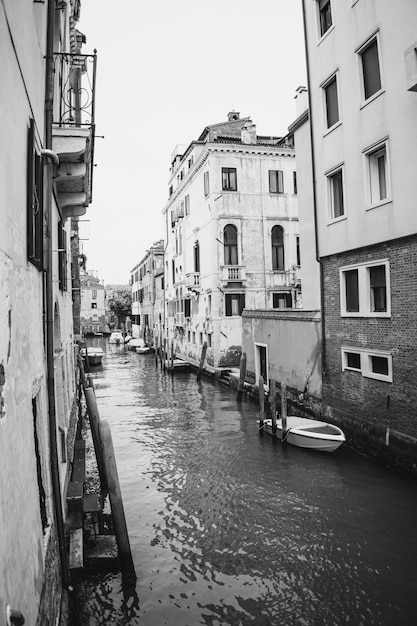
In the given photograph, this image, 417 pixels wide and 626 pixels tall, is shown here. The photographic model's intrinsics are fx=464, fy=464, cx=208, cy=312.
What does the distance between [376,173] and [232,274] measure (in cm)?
1385

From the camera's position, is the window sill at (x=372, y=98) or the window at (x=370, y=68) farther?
the window at (x=370, y=68)

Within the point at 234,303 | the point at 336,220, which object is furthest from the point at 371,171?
the point at 234,303

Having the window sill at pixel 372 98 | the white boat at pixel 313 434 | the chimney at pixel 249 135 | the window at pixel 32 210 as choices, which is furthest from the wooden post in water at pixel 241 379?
the window at pixel 32 210

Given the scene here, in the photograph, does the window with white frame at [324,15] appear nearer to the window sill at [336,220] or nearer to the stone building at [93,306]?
the window sill at [336,220]

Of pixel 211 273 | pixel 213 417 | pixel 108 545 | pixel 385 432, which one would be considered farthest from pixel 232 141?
pixel 108 545

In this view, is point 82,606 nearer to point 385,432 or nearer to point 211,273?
point 385,432

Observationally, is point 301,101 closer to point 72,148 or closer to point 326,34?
point 326,34

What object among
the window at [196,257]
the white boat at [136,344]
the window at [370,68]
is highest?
the window at [370,68]

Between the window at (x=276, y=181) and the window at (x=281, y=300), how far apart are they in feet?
17.9

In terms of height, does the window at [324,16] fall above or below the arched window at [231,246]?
above

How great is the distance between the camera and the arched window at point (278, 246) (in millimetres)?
24516

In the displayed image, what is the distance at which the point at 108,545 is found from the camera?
649 centimetres

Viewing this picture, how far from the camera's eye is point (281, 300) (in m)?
24.4

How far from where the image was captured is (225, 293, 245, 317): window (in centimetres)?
2348
